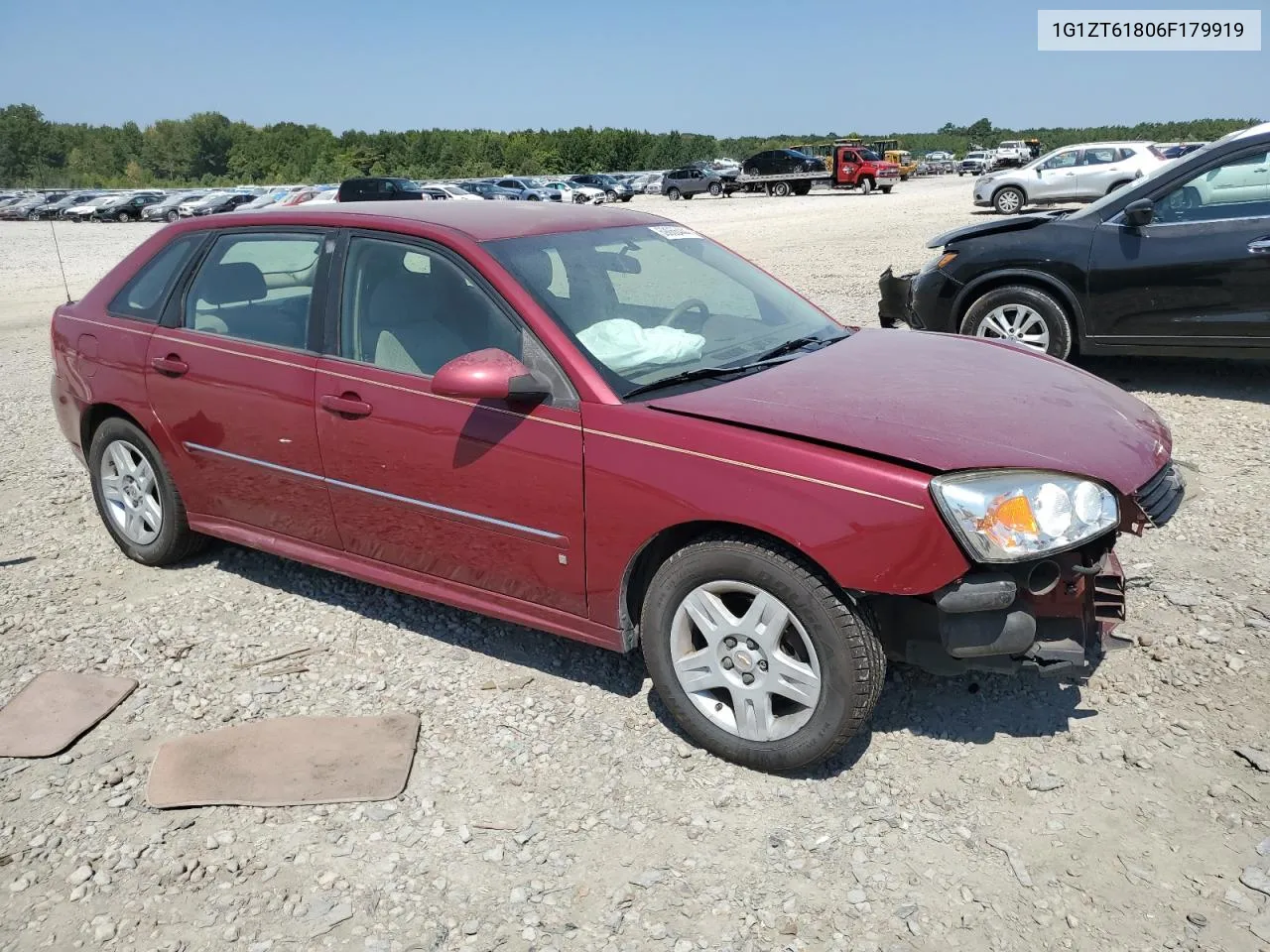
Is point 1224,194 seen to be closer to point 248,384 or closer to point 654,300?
point 654,300

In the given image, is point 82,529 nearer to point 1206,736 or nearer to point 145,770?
point 145,770

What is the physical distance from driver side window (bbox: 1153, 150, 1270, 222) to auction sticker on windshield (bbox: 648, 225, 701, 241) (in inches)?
160

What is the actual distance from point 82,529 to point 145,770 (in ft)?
8.65

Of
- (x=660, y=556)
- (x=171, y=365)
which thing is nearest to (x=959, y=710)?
(x=660, y=556)

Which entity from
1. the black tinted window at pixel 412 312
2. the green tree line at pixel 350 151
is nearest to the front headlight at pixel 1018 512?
the black tinted window at pixel 412 312

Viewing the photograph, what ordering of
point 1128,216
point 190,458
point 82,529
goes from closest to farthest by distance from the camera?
1. point 190,458
2. point 82,529
3. point 1128,216

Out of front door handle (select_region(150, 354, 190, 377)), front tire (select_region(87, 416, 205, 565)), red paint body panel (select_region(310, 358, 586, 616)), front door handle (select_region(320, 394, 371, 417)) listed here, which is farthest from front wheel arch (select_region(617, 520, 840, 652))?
front tire (select_region(87, 416, 205, 565))

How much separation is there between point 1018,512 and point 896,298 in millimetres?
5529

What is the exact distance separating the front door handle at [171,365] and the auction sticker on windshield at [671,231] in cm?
207

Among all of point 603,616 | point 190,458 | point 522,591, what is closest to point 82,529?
point 190,458

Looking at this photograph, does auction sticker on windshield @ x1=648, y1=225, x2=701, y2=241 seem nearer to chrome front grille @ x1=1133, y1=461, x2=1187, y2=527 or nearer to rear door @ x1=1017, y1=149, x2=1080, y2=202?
chrome front grille @ x1=1133, y1=461, x2=1187, y2=527

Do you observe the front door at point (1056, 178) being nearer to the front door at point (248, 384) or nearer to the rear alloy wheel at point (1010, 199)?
the rear alloy wheel at point (1010, 199)

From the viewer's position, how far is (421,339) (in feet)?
12.1

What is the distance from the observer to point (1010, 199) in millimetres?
25422
